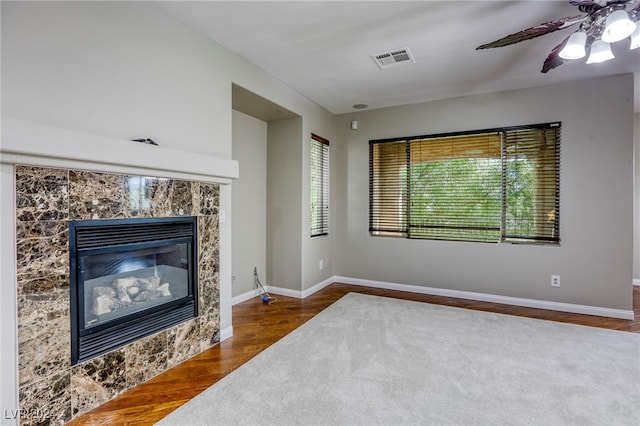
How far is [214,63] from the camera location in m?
2.77

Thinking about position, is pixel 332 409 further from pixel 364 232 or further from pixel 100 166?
pixel 364 232

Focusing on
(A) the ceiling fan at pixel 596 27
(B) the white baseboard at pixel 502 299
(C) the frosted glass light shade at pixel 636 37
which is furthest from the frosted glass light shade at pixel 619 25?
(B) the white baseboard at pixel 502 299

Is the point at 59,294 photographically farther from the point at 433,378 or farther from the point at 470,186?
the point at 470,186

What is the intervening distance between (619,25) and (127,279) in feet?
11.2

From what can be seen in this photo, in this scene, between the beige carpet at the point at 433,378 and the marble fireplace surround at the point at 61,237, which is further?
the beige carpet at the point at 433,378

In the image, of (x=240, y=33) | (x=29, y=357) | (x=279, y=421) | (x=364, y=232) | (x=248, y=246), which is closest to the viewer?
(x=29, y=357)

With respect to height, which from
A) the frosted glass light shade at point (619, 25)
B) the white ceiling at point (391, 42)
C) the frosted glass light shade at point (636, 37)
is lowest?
the frosted glass light shade at point (619, 25)

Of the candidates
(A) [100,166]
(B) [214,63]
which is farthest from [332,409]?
(B) [214,63]

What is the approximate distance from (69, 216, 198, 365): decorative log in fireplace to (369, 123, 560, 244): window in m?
2.99

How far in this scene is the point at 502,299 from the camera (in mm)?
3943

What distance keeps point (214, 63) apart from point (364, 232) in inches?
121

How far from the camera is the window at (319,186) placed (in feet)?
14.6

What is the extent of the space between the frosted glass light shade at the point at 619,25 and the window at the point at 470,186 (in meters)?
2.11

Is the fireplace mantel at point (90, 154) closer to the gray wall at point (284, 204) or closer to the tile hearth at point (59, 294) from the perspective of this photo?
the tile hearth at point (59, 294)
